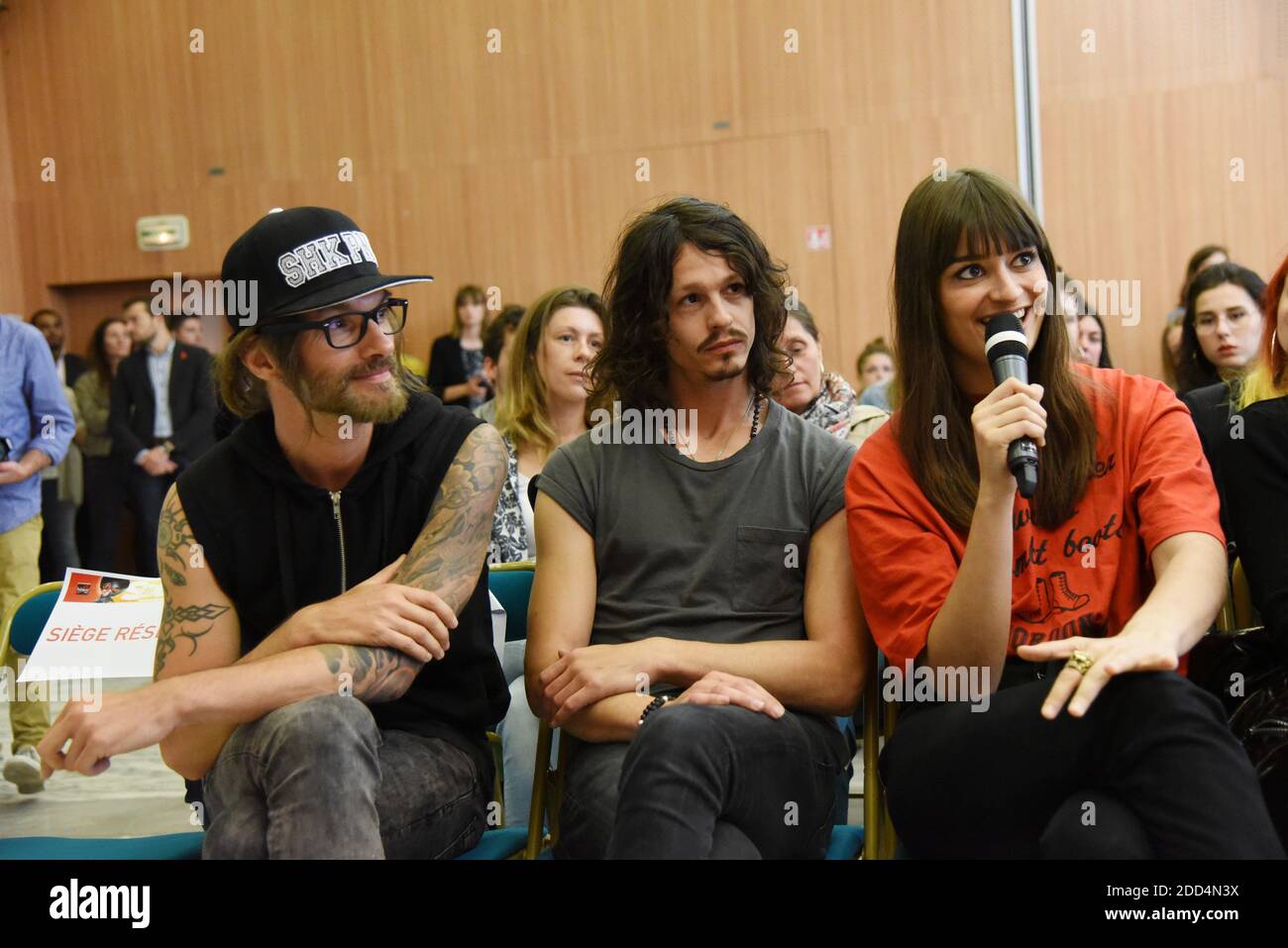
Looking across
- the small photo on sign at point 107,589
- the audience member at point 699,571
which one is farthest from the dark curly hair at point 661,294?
the small photo on sign at point 107,589

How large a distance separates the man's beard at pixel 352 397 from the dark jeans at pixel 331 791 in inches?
20.3

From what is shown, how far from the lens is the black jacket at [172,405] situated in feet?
25.2

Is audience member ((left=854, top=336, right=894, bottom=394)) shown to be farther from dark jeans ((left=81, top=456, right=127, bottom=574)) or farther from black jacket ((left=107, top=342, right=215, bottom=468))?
dark jeans ((left=81, top=456, right=127, bottom=574))

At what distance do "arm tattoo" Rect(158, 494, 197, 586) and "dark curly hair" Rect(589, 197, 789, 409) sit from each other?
0.80 metres

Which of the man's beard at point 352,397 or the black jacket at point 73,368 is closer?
the man's beard at point 352,397

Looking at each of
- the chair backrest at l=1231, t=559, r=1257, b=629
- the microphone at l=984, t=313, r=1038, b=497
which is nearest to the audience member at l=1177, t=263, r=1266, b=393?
the chair backrest at l=1231, t=559, r=1257, b=629

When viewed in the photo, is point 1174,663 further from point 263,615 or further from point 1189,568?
point 263,615

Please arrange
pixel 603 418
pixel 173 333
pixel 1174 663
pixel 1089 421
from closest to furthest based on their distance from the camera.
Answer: pixel 1174 663 → pixel 1089 421 → pixel 603 418 → pixel 173 333

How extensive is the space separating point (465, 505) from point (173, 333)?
664cm

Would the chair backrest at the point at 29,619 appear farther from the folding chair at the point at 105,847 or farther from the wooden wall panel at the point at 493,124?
the wooden wall panel at the point at 493,124

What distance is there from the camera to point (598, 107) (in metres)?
8.50

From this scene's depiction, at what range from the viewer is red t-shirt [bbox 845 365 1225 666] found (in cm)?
188

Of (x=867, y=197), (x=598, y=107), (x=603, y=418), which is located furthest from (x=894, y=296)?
(x=598, y=107)

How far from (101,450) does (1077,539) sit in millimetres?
7433
